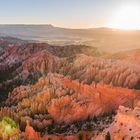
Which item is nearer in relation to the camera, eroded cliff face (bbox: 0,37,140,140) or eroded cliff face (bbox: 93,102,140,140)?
eroded cliff face (bbox: 93,102,140,140)

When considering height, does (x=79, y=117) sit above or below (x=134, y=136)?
below

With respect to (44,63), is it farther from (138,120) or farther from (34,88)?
(138,120)

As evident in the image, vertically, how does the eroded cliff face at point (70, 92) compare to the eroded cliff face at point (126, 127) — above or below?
below

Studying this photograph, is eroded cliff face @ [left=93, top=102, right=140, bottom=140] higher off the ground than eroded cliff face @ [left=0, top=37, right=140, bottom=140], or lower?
higher

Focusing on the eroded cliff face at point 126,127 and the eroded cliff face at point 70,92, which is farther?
the eroded cliff face at point 70,92

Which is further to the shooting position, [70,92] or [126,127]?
A: [70,92]

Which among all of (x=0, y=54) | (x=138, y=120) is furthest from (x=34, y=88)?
(x=0, y=54)

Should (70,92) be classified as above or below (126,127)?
below

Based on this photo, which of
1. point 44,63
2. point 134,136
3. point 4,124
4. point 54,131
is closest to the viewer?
point 134,136
